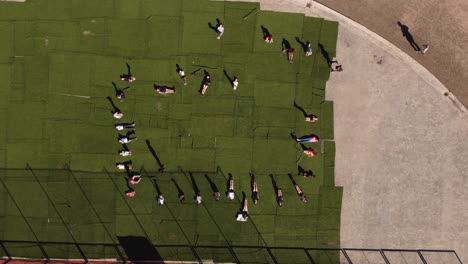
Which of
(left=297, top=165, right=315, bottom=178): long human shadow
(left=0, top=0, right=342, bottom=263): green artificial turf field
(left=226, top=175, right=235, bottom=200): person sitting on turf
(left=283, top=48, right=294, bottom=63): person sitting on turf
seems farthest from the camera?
(left=297, top=165, right=315, bottom=178): long human shadow

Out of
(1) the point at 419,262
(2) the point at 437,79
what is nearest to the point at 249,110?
(2) the point at 437,79

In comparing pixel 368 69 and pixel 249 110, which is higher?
pixel 368 69

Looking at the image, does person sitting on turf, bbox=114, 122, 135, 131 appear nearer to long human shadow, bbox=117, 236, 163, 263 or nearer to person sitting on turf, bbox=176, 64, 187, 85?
person sitting on turf, bbox=176, 64, 187, 85

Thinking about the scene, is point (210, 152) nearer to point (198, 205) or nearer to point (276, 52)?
point (198, 205)

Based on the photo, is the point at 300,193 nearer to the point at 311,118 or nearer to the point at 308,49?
the point at 311,118

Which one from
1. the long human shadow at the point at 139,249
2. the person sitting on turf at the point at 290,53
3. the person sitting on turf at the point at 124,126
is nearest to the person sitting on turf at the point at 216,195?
the long human shadow at the point at 139,249

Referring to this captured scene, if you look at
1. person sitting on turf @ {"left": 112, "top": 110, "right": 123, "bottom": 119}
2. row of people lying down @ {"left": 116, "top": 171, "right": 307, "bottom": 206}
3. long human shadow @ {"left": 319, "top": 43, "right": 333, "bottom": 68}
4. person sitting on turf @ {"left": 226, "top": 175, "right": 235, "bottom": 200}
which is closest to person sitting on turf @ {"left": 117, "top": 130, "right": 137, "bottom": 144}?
person sitting on turf @ {"left": 112, "top": 110, "right": 123, "bottom": 119}

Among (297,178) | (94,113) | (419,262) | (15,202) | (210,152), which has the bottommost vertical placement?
(419,262)
